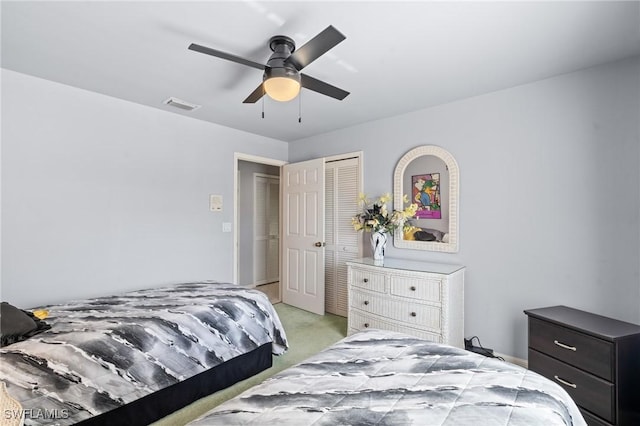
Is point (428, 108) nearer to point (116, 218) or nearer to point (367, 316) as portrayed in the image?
point (367, 316)

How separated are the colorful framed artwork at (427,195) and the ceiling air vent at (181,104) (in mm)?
2577

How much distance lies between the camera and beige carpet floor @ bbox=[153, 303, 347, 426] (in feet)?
6.64

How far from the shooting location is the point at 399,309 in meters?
2.82

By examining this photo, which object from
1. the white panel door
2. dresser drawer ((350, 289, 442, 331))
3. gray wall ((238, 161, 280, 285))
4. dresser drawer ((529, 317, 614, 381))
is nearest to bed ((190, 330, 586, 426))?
dresser drawer ((529, 317, 614, 381))

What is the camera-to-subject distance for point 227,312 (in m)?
2.33

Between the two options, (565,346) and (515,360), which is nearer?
(565,346)

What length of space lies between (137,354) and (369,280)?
6.96 feet

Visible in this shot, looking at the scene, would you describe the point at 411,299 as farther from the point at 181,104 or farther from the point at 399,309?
the point at 181,104

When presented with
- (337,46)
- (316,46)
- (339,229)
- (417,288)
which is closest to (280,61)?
(316,46)

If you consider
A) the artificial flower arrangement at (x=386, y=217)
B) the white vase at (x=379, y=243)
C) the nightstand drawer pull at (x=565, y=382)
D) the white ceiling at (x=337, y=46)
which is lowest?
the nightstand drawer pull at (x=565, y=382)

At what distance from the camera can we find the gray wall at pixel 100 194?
2387 millimetres

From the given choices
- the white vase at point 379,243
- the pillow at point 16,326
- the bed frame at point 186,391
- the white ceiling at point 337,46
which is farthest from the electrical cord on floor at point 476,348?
the pillow at point 16,326

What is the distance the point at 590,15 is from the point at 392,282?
2381 mm

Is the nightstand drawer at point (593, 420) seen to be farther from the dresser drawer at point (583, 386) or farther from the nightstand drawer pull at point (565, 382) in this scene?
the nightstand drawer pull at point (565, 382)
